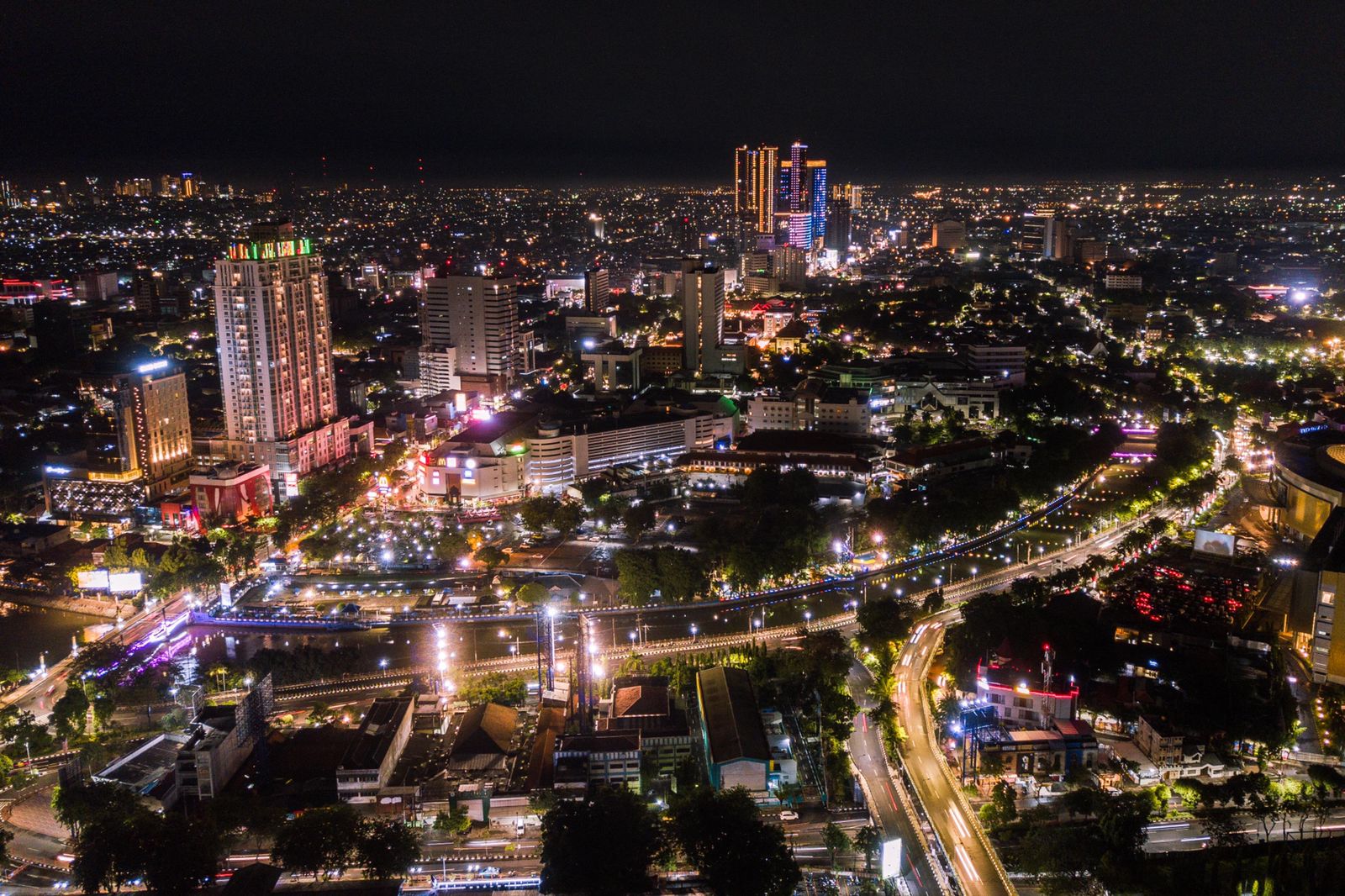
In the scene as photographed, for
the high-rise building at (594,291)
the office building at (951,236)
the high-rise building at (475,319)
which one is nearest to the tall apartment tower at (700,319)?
the high-rise building at (475,319)

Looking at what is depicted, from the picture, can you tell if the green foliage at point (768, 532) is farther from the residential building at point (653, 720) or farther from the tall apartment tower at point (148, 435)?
the tall apartment tower at point (148, 435)

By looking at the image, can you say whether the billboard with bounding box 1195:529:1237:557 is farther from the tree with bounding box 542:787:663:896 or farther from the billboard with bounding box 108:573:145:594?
the billboard with bounding box 108:573:145:594

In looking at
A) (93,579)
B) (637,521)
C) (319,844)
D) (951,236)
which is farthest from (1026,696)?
(951,236)

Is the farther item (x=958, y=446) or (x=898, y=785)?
(x=958, y=446)

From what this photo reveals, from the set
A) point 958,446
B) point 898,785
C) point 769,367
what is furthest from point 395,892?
point 769,367

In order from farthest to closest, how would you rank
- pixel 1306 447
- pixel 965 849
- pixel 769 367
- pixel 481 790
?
pixel 769 367
pixel 1306 447
pixel 481 790
pixel 965 849

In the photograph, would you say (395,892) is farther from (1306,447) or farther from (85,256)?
(85,256)

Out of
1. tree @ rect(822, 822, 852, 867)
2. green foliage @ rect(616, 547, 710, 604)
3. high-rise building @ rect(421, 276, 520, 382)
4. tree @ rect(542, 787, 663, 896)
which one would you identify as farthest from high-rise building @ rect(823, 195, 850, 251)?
tree @ rect(542, 787, 663, 896)
